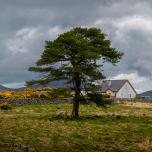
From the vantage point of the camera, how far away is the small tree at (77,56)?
49938 millimetres

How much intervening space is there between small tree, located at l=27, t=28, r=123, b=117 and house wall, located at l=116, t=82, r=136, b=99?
116260 millimetres

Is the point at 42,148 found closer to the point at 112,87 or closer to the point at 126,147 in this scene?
the point at 126,147

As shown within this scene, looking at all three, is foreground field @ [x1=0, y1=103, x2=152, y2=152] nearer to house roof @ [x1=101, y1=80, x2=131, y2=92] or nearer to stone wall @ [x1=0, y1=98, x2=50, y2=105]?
stone wall @ [x1=0, y1=98, x2=50, y2=105]

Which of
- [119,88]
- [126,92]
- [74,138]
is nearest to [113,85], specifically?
[119,88]

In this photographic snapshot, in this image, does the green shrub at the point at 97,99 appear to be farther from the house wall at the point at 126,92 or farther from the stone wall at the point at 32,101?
the house wall at the point at 126,92

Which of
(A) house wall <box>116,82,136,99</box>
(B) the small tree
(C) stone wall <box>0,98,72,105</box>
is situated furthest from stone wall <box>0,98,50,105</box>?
(A) house wall <box>116,82,136,99</box>

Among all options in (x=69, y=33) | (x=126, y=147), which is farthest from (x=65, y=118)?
(x=126, y=147)

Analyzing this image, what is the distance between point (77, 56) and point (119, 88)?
390 feet

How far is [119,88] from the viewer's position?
168500mm

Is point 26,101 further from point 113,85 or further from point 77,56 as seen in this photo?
point 113,85

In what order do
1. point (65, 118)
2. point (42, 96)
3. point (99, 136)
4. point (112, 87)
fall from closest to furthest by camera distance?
point (99, 136) < point (65, 118) < point (42, 96) < point (112, 87)

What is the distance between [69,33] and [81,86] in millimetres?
6081

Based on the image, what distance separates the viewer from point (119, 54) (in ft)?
→ 171

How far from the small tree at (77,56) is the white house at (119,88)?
377 feet
